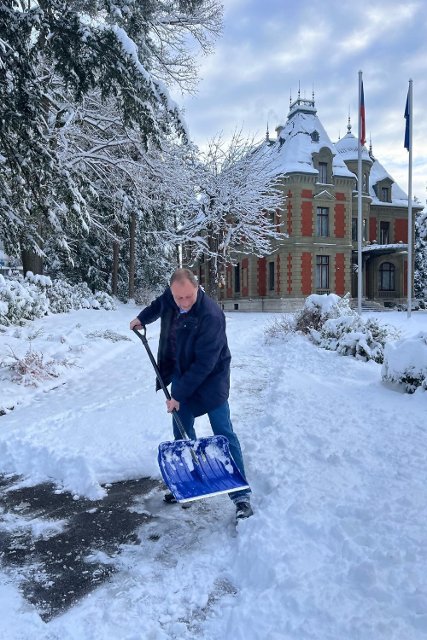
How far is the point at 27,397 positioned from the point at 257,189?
21.0 m

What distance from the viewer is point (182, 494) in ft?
10.1

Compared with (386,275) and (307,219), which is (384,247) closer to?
(386,275)

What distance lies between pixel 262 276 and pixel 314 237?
4.42m

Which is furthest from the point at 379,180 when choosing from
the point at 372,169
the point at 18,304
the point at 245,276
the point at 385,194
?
the point at 18,304

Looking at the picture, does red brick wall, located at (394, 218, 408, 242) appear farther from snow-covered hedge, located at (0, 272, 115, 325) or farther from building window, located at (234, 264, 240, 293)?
snow-covered hedge, located at (0, 272, 115, 325)

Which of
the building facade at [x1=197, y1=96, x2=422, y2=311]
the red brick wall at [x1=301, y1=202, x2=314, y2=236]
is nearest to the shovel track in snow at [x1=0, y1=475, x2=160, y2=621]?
the building facade at [x1=197, y1=96, x2=422, y2=311]

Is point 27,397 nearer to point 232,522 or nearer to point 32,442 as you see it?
point 32,442

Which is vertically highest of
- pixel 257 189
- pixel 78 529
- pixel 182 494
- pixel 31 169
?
pixel 257 189

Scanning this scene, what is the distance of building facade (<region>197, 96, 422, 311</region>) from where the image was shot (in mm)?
30312

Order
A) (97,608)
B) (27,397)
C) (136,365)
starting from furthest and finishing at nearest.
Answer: (136,365)
(27,397)
(97,608)

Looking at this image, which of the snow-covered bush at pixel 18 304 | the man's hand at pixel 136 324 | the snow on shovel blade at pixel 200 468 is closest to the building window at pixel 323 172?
the snow-covered bush at pixel 18 304

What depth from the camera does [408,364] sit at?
642cm

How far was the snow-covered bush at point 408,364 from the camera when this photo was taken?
20.7 feet

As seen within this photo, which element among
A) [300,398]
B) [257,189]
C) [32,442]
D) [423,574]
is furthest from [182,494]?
[257,189]
